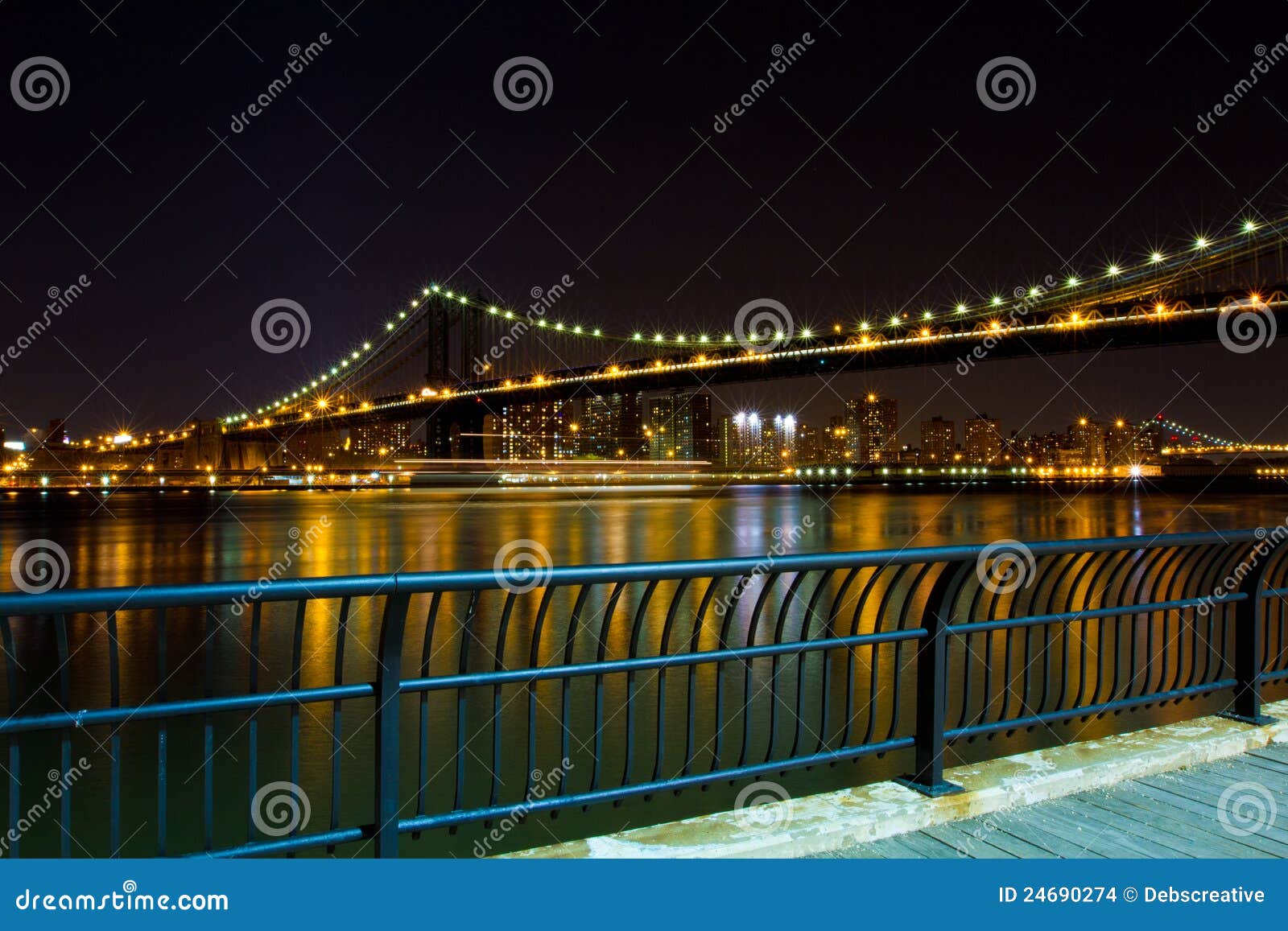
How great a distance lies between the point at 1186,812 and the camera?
4117mm

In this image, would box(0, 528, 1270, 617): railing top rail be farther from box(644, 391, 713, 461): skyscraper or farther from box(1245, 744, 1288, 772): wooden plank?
box(644, 391, 713, 461): skyscraper

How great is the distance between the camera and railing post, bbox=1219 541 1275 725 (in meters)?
5.28

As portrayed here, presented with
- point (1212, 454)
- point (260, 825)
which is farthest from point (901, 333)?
point (1212, 454)

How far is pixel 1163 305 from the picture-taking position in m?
51.2

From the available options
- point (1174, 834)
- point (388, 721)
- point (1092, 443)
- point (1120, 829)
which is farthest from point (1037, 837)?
point (1092, 443)

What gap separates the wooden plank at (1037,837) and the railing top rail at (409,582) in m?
1.11

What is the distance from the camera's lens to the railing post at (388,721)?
332 centimetres

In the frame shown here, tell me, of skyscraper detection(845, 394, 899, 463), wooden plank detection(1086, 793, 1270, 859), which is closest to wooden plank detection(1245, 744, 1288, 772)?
wooden plank detection(1086, 793, 1270, 859)

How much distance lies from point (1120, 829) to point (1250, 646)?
7.05ft

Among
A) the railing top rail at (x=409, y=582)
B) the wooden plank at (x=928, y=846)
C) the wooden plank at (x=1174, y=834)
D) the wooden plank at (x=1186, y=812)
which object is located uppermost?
the railing top rail at (x=409, y=582)

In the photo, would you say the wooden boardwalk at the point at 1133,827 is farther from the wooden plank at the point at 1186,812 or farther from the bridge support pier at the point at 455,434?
the bridge support pier at the point at 455,434

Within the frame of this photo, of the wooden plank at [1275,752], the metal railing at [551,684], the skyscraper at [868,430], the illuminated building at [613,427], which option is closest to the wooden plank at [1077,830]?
the metal railing at [551,684]

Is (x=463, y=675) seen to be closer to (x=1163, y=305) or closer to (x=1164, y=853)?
(x=1164, y=853)

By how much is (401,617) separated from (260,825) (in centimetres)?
248
